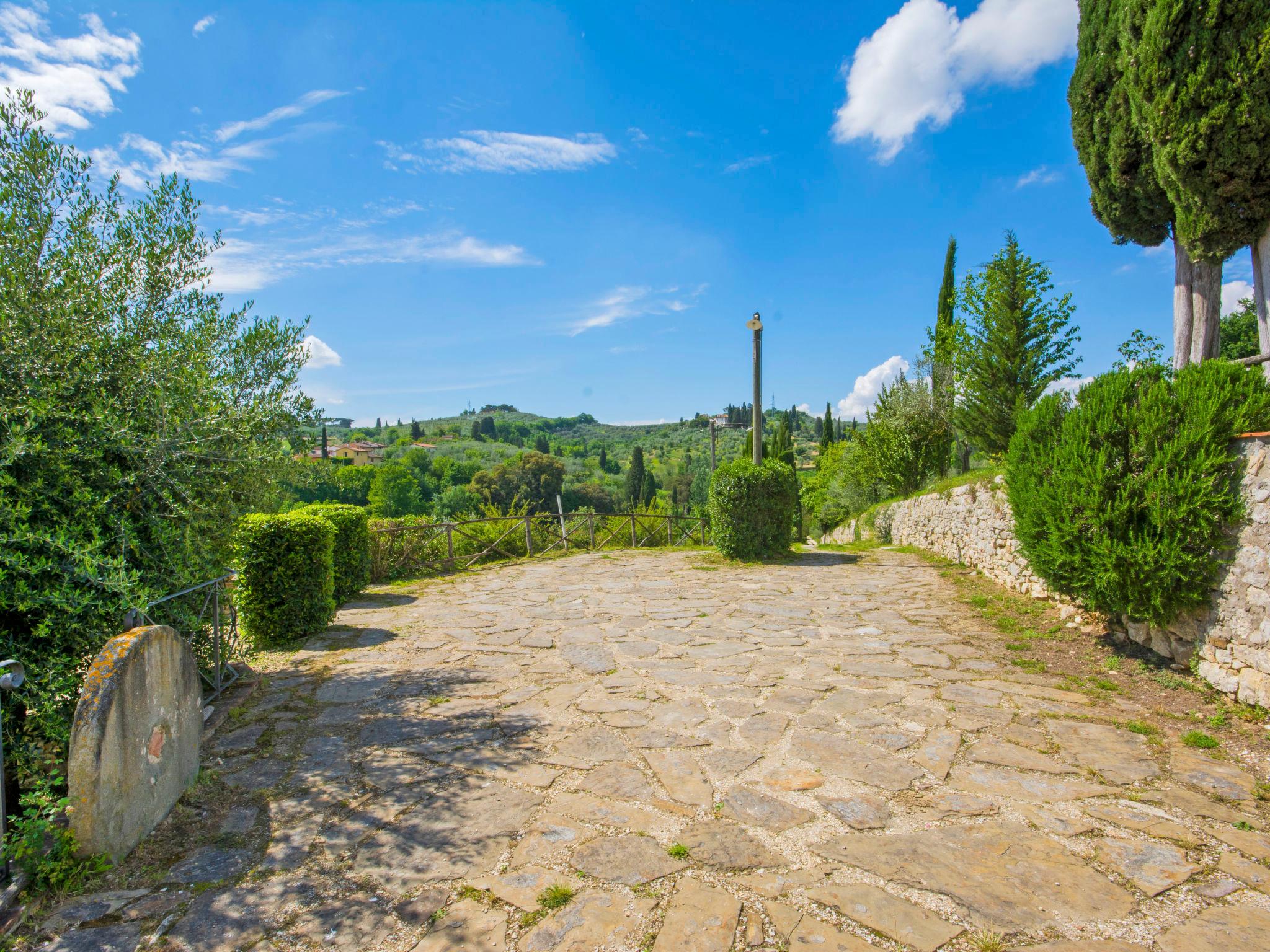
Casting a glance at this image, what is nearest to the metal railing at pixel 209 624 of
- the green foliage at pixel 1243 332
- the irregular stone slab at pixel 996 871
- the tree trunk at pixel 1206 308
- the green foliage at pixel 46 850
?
the green foliage at pixel 46 850

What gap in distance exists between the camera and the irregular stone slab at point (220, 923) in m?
1.91

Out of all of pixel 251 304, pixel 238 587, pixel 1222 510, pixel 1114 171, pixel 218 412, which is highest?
pixel 1114 171

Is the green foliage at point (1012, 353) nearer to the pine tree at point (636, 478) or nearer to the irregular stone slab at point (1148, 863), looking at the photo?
the irregular stone slab at point (1148, 863)

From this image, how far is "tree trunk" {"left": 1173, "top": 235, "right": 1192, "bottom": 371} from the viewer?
8695mm

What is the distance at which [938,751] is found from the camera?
10.5ft

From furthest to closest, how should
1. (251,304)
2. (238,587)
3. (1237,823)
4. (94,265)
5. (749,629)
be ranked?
(749,629), (238,587), (251,304), (94,265), (1237,823)

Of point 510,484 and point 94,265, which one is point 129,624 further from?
point 510,484

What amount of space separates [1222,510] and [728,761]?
3.25 meters

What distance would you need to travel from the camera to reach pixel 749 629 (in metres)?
5.75

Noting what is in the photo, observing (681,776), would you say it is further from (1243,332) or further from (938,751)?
(1243,332)

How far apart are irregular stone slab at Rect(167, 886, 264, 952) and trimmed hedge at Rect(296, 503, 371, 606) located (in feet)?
17.9

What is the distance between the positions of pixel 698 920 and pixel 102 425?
341 cm

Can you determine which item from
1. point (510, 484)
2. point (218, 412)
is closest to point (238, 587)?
point (218, 412)

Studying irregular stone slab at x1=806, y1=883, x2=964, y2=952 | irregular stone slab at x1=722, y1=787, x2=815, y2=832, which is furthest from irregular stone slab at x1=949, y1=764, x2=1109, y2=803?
irregular stone slab at x1=806, y1=883, x2=964, y2=952
